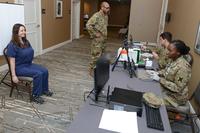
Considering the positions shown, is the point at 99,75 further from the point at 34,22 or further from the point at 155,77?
the point at 34,22

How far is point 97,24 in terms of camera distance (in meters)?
4.06

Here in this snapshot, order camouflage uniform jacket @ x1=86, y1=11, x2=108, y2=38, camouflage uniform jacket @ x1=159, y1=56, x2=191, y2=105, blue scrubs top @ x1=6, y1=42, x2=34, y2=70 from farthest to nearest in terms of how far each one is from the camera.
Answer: camouflage uniform jacket @ x1=86, y1=11, x2=108, y2=38, blue scrubs top @ x1=6, y1=42, x2=34, y2=70, camouflage uniform jacket @ x1=159, y1=56, x2=191, y2=105

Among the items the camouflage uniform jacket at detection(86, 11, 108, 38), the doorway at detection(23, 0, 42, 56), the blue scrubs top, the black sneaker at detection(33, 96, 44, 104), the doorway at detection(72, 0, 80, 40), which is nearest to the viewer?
the blue scrubs top

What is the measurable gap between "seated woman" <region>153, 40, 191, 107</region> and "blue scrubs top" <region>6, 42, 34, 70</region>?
6.56ft

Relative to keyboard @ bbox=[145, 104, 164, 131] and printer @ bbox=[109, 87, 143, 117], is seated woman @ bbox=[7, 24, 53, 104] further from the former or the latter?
keyboard @ bbox=[145, 104, 164, 131]

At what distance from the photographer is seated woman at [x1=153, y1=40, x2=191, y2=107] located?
7.39 feet

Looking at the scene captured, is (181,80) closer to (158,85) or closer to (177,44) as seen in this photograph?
(158,85)

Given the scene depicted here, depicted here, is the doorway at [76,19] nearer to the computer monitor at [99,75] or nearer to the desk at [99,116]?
the desk at [99,116]

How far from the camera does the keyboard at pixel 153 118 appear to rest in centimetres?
146

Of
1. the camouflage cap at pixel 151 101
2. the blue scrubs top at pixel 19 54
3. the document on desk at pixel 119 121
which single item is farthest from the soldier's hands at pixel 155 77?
the blue scrubs top at pixel 19 54

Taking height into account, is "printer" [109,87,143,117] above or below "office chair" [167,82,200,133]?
above

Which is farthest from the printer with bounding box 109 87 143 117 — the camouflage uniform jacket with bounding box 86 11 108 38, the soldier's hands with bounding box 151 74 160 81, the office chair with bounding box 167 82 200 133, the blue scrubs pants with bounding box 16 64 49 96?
the camouflage uniform jacket with bounding box 86 11 108 38

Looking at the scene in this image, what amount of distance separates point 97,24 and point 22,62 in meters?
1.69

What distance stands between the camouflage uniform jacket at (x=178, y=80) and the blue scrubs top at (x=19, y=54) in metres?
2.08
